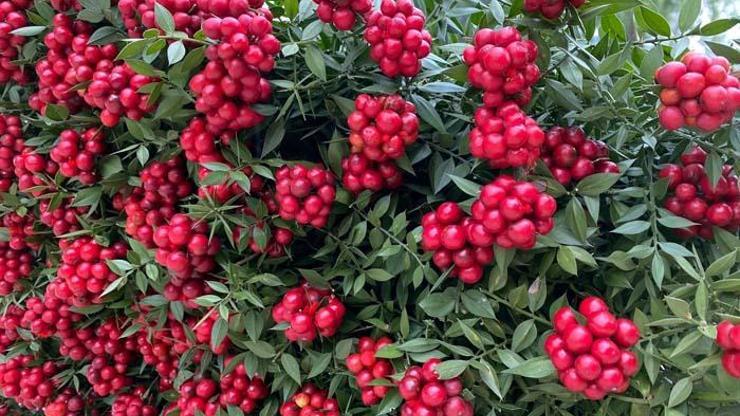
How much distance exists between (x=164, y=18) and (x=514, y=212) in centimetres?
46

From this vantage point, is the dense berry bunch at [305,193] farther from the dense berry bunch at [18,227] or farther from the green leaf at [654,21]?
the dense berry bunch at [18,227]

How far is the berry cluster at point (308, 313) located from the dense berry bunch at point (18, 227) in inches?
21.8

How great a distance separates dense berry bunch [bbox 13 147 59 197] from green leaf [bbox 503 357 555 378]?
769 millimetres

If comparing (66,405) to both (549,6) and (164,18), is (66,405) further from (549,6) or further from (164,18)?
(549,6)

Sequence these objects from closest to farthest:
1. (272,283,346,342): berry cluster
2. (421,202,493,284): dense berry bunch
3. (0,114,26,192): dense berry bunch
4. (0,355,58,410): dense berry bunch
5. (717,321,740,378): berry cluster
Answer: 1. (717,321,740,378): berry cluster
2. (421,202,493,284): dense berry bunch
3. (272,283,346,342): berry cluster
4. (0,114,26,192): dense berry bunch
5. (0,355,58,410): dense berry bunch

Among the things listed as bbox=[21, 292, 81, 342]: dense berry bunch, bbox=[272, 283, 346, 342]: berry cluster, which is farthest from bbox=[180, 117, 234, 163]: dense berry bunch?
bbox=[21, 292, 81, 342]: dense berry bunch

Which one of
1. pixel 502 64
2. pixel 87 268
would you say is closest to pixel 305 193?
pixel 502 64

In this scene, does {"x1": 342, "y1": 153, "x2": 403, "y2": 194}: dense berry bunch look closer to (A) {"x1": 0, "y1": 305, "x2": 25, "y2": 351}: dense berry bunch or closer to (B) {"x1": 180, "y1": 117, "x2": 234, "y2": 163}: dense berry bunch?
(B) {"x1": 180, "y1": 117, "x2": 234, "y2": 163}: dense berry bunch

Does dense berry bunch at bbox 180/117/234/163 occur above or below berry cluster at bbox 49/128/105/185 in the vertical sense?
above

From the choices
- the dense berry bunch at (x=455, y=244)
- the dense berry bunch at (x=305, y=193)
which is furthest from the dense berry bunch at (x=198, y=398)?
the dense berry bunch at (x=455, y=244)

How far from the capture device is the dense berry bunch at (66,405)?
1104mm

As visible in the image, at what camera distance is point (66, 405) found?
1119mm

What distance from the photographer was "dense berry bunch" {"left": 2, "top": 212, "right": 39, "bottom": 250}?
3.47 feet

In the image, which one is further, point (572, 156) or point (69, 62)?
point (69, 62)
